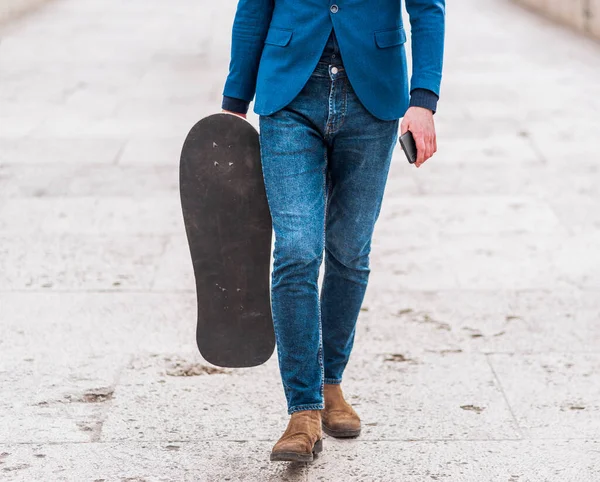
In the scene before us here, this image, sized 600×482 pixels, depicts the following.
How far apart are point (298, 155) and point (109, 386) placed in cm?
127

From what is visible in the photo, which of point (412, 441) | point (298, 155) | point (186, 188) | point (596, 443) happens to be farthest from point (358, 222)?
point (596, 443)

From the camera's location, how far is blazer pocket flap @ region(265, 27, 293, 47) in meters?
2.82

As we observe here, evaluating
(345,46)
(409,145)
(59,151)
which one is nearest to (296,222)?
(409,145)

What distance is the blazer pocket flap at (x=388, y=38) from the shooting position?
2838 millimetres

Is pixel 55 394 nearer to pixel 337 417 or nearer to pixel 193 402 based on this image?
pixel 193 402

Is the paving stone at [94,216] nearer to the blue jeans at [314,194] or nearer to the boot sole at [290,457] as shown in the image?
the blue jeans at [314,194]

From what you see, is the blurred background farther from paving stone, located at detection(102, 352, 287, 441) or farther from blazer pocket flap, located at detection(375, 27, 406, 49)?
blazer pocket flap, located at detection(375, 27, 406, 49)

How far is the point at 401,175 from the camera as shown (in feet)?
20.8

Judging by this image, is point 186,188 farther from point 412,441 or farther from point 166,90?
point 166,90

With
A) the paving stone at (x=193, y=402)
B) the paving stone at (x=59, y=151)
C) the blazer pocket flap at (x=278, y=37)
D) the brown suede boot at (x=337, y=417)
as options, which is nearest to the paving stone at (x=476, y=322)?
the paving stone at (x=193, y=402)

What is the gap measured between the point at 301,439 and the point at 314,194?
2.28 ft

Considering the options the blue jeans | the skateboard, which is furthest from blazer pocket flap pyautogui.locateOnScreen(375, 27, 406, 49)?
the skateboard

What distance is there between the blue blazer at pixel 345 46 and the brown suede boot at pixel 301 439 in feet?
2.88

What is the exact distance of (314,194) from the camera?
2.85 meters
